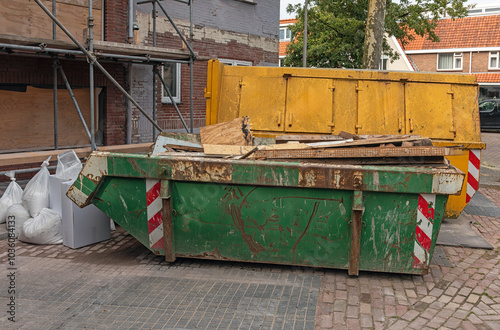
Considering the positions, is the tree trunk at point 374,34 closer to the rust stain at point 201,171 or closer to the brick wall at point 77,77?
the brick wall at point 77,77

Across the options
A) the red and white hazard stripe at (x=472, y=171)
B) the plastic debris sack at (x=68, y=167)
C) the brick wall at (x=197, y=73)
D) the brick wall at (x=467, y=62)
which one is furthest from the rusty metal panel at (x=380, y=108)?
the brick wall at (x=467, y=62)

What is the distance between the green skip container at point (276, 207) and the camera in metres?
5.24

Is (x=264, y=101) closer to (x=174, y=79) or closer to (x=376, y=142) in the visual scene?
(x=376, y=142)

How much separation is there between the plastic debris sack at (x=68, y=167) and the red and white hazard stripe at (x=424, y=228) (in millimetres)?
4216

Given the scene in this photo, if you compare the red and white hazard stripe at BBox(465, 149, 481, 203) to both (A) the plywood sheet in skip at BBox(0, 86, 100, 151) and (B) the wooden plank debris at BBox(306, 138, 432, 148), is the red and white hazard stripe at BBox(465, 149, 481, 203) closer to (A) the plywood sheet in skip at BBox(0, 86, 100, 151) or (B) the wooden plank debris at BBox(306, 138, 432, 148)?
(B) the wooden plank debris at BBox(306, 138, 432, 148)

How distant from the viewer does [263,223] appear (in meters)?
5.52

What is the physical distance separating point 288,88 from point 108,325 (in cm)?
503

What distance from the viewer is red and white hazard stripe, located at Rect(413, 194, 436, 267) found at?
17.1 feet

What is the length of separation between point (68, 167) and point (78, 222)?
100 cm

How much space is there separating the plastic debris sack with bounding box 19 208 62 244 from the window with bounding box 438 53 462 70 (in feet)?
137

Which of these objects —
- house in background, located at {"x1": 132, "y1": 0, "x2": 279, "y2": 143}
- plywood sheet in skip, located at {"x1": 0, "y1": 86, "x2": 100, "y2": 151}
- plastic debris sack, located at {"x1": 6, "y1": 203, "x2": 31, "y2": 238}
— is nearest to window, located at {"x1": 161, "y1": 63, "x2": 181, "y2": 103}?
house in background, located at {"x1": 132, "y1": 0, "x2": 279, "y2": 143}

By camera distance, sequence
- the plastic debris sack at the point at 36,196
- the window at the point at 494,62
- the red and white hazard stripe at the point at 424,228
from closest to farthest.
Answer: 1. the red and white hazard stripe at the point at 424,228
2. the plastic debris sack at the point at 36,196
3. the window at the point at 494,62

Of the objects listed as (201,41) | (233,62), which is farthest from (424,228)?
(233,62)

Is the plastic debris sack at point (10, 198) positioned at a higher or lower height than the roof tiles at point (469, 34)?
lower
